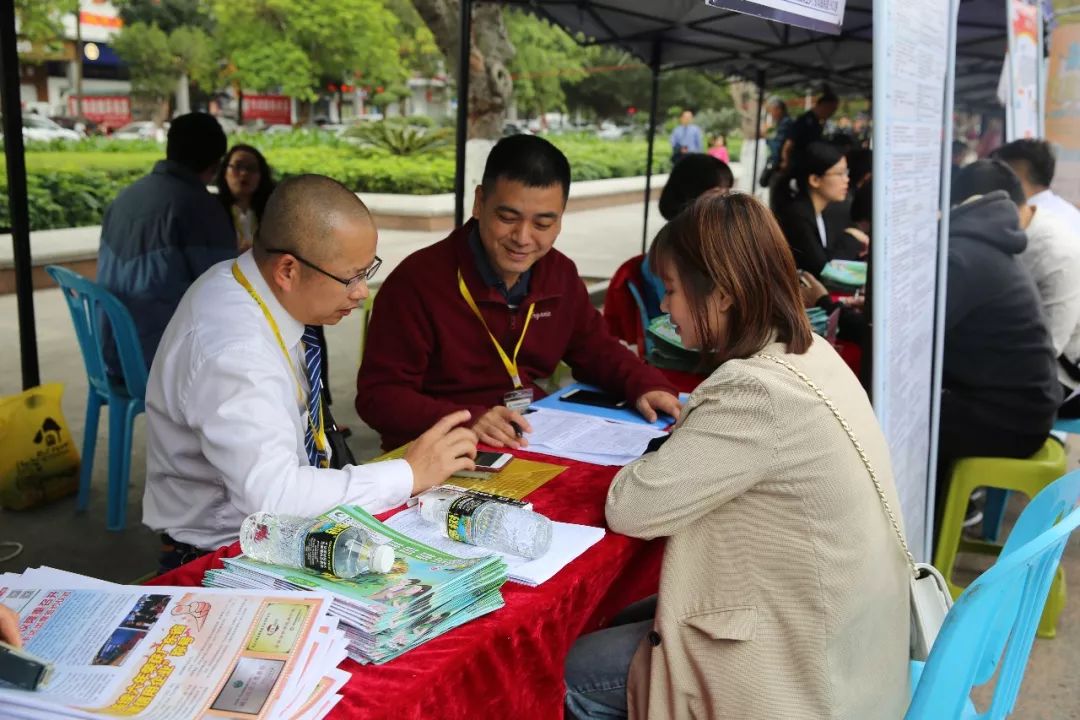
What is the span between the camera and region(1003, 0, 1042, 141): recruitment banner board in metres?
4.25

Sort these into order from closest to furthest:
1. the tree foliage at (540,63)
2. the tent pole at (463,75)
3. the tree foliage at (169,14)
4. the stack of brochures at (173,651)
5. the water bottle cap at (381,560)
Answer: the stack of brochures at (173,651) → the water bottle cap at (381,560) → the tent pole at (463,75) → the tree foliage at (169,14) → the tree foliage at (540,63)

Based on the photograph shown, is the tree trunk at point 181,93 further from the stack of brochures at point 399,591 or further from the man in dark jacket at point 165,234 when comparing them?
the stack of brochures at point 399,591

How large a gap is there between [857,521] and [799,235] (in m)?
3.65

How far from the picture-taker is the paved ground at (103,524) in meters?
2.94

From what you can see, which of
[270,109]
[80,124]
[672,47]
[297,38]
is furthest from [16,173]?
[270,109]

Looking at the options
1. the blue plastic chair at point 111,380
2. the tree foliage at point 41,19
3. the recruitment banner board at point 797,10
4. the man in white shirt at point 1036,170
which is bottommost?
the blue plastic chair at point 111,380

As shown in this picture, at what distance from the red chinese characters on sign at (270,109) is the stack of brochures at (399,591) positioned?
25.2 meters

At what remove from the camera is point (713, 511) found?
65.1 inches

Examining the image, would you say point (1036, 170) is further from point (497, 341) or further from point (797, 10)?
point (497, 341)

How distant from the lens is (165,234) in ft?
13.1

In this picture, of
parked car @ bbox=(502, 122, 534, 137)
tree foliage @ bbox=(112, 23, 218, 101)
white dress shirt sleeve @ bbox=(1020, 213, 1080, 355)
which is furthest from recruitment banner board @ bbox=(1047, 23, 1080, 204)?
tree foliage @ bbox=(112, 23, 218, 101)

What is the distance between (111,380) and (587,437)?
→ 229 cm

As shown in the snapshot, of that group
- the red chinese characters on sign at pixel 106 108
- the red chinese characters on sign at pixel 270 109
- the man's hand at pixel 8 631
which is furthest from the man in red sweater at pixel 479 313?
the red chinese characters on sign at pixel 270 109

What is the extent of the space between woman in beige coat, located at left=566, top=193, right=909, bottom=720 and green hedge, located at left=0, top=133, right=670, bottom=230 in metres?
8.31
